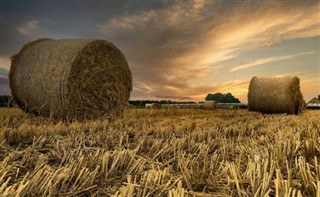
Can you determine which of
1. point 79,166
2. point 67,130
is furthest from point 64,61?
point 79,166

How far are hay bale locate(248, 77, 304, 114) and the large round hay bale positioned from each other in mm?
6187

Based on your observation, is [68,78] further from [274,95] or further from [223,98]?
[223,98]

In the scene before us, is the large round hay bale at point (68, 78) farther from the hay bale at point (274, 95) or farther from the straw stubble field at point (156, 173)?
the hay bale at point (274, 95)

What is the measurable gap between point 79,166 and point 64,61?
439cm

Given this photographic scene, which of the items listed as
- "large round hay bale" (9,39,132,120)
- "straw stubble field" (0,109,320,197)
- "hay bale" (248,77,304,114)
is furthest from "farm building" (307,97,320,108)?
"straw stubble field" (0,109,320,197)

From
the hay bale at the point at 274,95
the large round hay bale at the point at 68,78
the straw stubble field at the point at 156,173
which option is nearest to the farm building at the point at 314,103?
the hay bale at the point at 274,95

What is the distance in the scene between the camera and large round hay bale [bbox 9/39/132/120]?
603 cm

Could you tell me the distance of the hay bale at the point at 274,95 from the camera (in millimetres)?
11367

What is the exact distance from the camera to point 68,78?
19.6 feet

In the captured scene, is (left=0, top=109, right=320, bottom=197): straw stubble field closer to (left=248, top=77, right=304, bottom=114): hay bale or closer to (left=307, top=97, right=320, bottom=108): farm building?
(left=248, top=77, right=304, bottom=114): hay bale

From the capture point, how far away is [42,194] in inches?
65.0

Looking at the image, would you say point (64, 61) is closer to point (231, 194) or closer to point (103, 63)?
point (103, 63)

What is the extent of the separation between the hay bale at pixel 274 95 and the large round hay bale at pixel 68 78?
6.19 metres

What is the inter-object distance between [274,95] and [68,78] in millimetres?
7831
